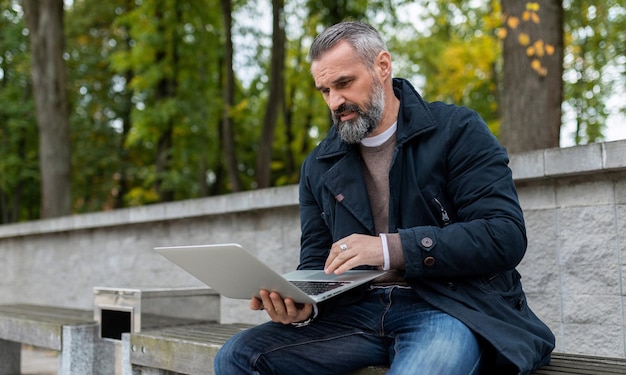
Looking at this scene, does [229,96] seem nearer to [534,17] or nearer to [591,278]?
[534,17]

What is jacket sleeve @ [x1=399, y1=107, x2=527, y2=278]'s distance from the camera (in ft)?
8.06

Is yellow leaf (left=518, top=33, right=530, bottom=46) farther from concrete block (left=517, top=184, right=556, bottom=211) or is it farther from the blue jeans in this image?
the blue jeans

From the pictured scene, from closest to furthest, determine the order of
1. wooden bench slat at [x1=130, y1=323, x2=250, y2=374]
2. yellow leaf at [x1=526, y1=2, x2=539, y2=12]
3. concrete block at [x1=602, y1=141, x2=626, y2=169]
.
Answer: wooden bench slat at [x1=130, y1=323, x2=250, y2=374]
concrete block at [x1=602, y1=141, x2=626, y2=169]
yellow leaf at [x1=526, y1=2, x2=539, y2=12]

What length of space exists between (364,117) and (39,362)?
597 centimetres

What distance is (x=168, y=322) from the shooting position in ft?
16.7

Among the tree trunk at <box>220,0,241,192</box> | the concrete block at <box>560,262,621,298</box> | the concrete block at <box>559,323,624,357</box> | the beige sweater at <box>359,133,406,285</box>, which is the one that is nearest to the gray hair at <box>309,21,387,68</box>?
the beige sweater at <box>359,133,406,285</box>

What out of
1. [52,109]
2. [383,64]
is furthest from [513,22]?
[52,109]

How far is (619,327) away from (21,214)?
76.4 feet

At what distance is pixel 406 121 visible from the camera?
2.84 metres

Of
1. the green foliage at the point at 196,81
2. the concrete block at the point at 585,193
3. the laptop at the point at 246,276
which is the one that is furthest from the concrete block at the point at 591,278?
the green foliage at the point at 196,81

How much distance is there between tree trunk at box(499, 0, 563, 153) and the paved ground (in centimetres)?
411

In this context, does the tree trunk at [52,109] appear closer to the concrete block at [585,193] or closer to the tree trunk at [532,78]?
the tree trunk at [532,78]

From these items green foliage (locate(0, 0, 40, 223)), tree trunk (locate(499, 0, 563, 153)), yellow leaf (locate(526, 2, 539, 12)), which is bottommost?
tree trunk (locate(499, 0, 563, 153))

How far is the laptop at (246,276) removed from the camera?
2.46 m
